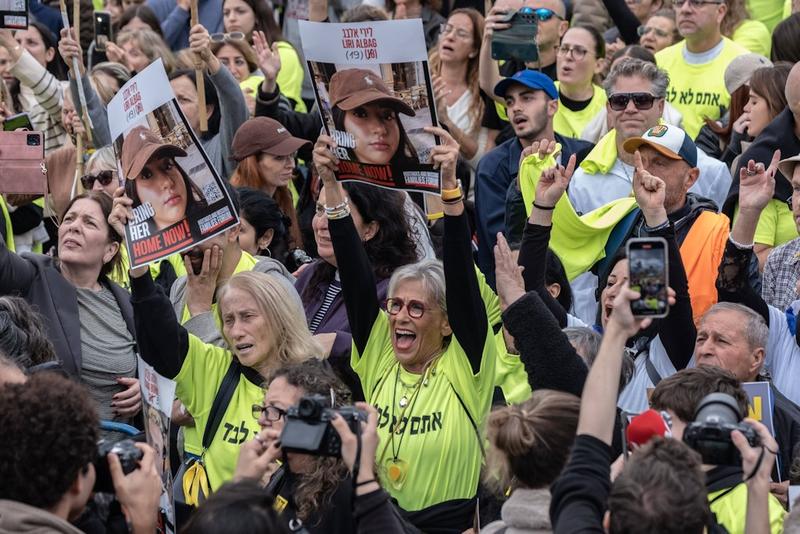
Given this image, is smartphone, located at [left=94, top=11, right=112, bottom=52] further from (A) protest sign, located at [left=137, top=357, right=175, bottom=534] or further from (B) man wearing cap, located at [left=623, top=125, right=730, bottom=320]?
(A) protest sign, located at [left=137, top=357, right=175, bottom=534]

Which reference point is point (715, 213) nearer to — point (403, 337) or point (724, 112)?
point (403, 337)

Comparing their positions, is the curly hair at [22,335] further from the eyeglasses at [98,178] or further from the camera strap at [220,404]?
the eyeglasses at [98,178]

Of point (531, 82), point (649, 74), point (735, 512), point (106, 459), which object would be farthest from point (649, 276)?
point (531, 82)

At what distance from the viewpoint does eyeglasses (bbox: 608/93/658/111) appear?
732 centimetres

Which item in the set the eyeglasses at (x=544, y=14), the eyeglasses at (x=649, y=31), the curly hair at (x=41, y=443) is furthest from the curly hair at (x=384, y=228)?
the eyeglasses at (x=649, y=31)

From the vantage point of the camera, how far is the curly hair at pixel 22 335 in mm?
5527

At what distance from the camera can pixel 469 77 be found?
9.08m

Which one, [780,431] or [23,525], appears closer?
[23,525]

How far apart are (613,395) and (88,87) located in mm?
5867

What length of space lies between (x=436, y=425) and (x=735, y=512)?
1.33m

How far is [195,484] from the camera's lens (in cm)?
542

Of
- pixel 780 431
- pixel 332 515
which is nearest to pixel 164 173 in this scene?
pixel 332 515

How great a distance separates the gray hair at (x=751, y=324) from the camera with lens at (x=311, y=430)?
89.0 inches

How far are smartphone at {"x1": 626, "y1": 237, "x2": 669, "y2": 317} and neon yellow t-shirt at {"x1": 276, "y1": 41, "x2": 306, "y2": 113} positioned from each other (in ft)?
22.7
